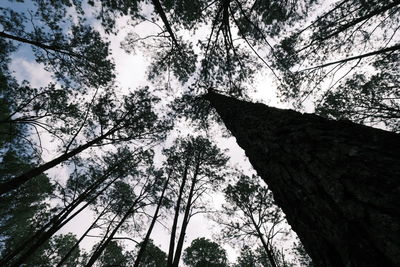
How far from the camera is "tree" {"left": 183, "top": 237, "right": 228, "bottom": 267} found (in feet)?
70.1

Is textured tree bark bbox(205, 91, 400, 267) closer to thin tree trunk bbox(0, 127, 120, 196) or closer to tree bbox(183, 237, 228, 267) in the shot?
thin tree trunk bbox(0, 127, 120, 196)

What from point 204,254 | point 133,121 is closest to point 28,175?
point 133,121

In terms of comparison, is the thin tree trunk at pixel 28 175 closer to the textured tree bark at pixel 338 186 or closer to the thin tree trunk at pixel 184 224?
the thin tree trunk at pixel 184 224

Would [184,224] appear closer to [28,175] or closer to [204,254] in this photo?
[28,175]

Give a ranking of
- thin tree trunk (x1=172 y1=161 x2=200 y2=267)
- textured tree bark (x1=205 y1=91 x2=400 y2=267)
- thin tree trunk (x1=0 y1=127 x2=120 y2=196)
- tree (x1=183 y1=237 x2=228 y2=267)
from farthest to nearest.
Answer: tree (x1=183 y1=237 x2=228 y2=267) < thin tree trunk (x1=172 y1=161 x2=200 y2=267) < thin tree trunk (x1=0 y1=127 x2=120 y2=196) < textured tree bark (x1=205 y1=91 x2=400 y2=267)

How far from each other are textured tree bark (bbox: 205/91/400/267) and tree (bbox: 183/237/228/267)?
23.4m

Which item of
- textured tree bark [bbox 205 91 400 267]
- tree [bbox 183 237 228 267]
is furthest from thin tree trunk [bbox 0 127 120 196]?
tree [bbox 183 237 228 267]

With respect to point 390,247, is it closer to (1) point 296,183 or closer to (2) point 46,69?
(1) point 296,183

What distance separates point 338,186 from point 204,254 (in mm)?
25150

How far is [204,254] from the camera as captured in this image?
2219cm

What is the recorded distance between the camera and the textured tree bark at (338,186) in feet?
2.56

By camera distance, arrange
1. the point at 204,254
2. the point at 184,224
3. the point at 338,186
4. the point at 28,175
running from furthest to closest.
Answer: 1. the point at 204,254
2. the point at 184,224
3. the point at 28,175
4. the point at 338,186

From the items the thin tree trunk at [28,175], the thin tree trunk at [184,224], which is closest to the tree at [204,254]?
the thin tree trunk at [184,224]

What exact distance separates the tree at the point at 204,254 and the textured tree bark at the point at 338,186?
76.9 feet
